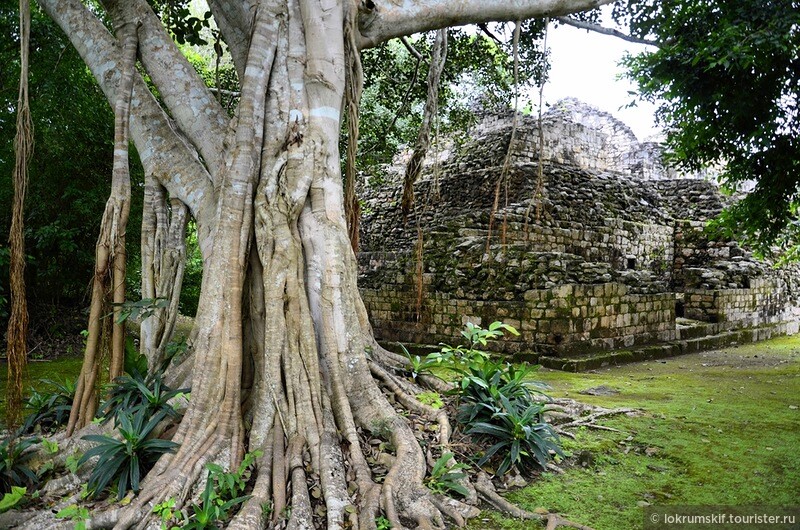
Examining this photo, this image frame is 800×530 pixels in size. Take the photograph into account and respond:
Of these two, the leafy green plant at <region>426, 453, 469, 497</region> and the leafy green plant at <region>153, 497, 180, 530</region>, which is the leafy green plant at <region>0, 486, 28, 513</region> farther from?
the leafy green plant at <region>426, 453, 469, 497</region>

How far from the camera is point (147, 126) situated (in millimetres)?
4453

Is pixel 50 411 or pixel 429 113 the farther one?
pixel 429 113

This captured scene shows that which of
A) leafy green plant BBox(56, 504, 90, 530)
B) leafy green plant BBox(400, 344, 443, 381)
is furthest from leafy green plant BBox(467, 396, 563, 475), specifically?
leafy green plant BBox(56, 504, 90, 530)

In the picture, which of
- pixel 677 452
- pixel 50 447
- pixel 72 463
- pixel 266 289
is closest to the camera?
pixel 72 463

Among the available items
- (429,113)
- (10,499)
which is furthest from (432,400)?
(429,113)

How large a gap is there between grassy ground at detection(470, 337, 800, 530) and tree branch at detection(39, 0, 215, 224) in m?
2.96

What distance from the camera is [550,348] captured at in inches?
349

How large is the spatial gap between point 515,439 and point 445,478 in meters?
0.72

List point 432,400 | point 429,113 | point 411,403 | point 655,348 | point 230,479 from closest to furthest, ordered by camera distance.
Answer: point 230,479 → point 411,403 → point 432,400 → point 429,113 → point 655,348

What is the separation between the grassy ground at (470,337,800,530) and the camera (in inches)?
136

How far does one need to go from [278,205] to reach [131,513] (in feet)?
6.22

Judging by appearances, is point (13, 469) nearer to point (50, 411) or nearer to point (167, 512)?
point (50, 411)

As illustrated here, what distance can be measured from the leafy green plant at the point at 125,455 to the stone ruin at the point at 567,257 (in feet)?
12.9

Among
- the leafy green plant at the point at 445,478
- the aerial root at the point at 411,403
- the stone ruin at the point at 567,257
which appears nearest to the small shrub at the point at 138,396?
the aerial root at the point at 411,403
